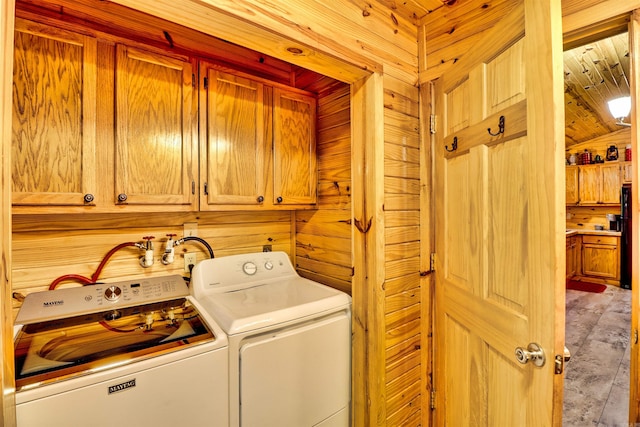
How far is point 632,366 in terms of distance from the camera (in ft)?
3.55

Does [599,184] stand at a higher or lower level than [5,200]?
higher

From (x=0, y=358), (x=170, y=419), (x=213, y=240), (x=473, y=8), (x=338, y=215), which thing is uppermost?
(x=473, y=8)

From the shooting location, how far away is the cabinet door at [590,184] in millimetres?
5543

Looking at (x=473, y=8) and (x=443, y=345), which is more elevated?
(x=473, y=8)

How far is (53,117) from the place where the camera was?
1.18m

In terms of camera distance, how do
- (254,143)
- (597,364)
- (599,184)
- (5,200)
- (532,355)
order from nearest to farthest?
1. (5,200)
2. (532,355)
3. (254,143)
4. (597,364)
5. (599,184)

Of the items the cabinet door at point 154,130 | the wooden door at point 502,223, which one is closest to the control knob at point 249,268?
the cabinet door at point 154,130

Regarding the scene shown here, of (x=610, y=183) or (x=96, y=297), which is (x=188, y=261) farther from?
(x=610, y=183)

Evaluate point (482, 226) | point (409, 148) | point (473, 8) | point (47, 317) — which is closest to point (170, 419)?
point (47, 317)

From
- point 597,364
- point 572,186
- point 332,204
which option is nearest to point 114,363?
point 332,204

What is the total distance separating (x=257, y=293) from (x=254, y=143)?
84 centimetres

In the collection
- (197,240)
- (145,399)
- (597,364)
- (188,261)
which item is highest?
(197,240)

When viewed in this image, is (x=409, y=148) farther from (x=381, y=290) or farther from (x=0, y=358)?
(x=0, y=358)

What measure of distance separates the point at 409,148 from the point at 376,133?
30 centimetres
